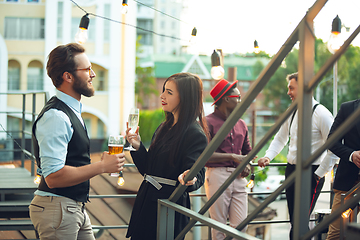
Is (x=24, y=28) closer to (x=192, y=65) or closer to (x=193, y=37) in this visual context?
(x=193, y=37)

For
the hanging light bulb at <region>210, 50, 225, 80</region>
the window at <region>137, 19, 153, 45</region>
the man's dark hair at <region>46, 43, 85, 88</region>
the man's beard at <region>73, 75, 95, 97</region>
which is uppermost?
the window at <region>137, 19, 153, 45</region>

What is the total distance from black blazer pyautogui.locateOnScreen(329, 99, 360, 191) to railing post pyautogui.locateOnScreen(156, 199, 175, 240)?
1.35m

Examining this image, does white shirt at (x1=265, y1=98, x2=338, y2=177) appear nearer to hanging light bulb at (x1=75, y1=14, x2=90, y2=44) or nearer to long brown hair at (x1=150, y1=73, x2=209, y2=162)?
long brown hair at (x1=150, y1=73, x2=209, y2=162)

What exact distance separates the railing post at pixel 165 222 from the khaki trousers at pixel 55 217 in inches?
15.8

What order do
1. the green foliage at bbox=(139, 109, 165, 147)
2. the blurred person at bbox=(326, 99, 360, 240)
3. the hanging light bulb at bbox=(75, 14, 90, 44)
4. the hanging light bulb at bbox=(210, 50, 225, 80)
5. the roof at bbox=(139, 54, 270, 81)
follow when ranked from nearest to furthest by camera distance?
the blurred person at bbox=(326, 99, 360, 240)
the hanging light bulb at bbox=(75, 14, 90, 44)
the hanging light bulb at bbox=(210, 50, 225, 80)
the green foliage at bbox=(139, 109, 165, 147)
the roof at bbox=(139, 54, 270, 81)

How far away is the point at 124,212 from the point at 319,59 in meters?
23.4

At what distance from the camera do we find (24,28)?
72.6 feet

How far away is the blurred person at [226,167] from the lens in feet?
9.70

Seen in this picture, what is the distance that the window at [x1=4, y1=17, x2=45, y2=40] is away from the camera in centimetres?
2189

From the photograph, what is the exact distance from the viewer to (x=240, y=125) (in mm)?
3184

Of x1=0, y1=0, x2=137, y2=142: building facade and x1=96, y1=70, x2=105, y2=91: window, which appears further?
x1=96, y1=70, x2=105, y2=91: window

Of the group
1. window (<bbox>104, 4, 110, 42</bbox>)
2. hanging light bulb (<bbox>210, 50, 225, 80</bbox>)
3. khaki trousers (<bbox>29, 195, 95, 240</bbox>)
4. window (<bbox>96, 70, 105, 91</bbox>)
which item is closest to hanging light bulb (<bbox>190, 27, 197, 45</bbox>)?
hanging light bulb (<bbox>210, 50, 225, 80</bbox>)

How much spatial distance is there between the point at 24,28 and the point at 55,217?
76.2 feet

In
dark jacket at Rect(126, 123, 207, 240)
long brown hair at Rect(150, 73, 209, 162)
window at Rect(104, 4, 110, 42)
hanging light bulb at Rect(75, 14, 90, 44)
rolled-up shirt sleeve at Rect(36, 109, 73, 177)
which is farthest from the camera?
window at Rect(104, 4, 110, 42)
